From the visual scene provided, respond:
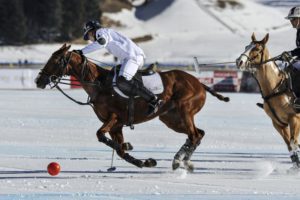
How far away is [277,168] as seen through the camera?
14.0 m

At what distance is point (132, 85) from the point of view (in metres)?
13.1

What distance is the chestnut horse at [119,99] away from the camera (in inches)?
512

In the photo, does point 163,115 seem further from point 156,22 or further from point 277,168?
point 156,22

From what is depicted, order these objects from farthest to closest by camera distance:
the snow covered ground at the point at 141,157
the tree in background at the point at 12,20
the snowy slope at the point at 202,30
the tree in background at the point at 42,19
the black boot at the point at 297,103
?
the snowy slope at the point at 202,30 → the tree in background at the point at 42,19 → the tree in background at the point at 12,20 → the black boot at the point at 297,103 → the snow covered ground at the point at 141,157

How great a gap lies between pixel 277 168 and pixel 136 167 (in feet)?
7.48

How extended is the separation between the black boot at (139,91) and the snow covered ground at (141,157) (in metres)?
1.00

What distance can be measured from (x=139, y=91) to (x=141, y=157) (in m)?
2.26

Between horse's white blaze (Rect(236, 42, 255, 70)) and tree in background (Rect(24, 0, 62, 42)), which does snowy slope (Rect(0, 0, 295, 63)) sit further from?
horse's white blaze (Rect(236, 42, 255, 70))

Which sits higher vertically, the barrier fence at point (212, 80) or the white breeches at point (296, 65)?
the white breeches at point (296, 65)

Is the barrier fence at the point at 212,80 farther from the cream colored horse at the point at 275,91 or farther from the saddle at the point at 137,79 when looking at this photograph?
the saddle at the point at 137,79

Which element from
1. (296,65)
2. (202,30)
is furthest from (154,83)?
(202,30)

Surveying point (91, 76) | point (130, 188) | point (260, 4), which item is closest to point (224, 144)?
point (91, 76)

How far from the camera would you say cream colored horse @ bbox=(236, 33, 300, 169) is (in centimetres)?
1334

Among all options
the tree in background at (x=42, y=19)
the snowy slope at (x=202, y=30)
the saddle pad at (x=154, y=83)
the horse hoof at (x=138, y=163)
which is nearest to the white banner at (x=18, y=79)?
the saddle pad at (x=154, y=83)
